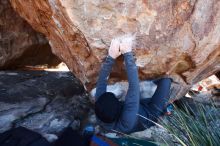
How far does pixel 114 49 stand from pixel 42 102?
1300 millimetres

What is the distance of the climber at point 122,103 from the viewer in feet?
11.7

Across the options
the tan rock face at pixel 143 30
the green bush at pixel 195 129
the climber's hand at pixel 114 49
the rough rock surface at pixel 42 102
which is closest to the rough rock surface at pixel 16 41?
the rough rock surface at pixel 42 102

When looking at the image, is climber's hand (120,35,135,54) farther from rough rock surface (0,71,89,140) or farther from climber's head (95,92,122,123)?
rough rock surface (0,71,89,140)

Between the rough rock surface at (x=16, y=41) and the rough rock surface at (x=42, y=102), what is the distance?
1.04 feet

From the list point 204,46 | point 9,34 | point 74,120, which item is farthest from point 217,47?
point 9,34

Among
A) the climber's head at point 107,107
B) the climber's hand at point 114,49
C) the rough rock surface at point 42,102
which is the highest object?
the climber's hand at point 114,49

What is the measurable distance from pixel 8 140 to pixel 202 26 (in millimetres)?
2076

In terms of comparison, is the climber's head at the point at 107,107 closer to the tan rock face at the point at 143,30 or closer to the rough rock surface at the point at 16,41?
the tan rock face at the point at 143,30

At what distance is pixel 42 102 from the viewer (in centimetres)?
444

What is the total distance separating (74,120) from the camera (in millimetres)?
4129

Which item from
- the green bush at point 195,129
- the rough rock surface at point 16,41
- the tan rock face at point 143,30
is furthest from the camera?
the rough rock surface at point 16,41

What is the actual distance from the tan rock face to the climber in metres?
0.11

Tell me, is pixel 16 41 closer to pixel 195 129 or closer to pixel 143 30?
pixel 143 30

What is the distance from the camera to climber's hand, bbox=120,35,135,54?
356 cm
